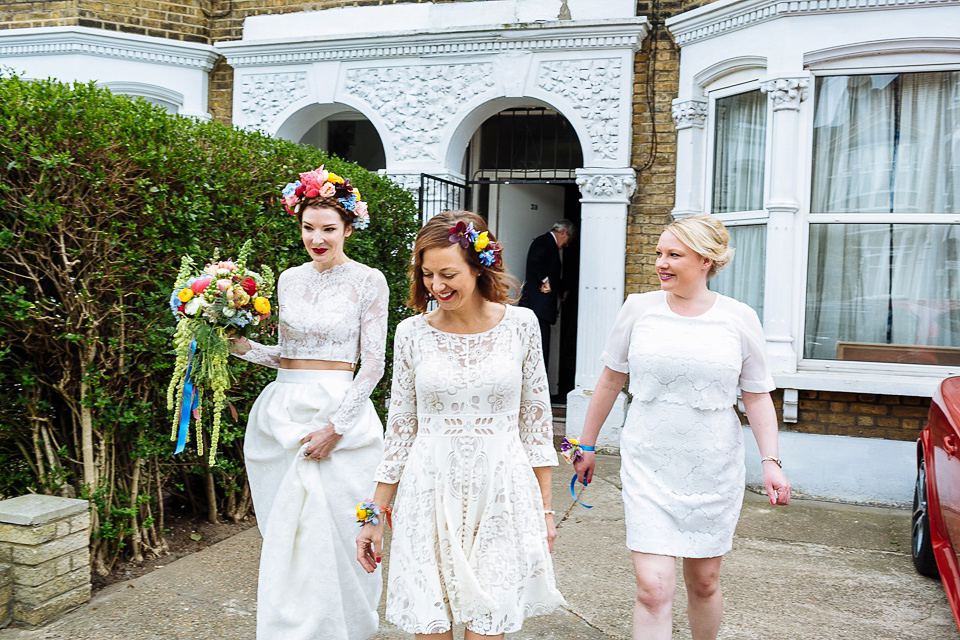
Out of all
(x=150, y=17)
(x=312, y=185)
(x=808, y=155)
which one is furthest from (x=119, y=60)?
(x=808, y=155)

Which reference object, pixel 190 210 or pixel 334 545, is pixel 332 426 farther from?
pixel 190 210

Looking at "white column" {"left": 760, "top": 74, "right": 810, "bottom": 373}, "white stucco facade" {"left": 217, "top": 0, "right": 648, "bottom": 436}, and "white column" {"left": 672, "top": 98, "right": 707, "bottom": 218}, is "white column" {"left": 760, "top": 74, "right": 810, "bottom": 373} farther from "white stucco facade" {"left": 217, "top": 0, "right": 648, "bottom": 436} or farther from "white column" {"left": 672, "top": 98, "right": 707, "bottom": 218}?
"white stucco facade" {"left": 217, "top": 0, "right": 648, "bottom": 436}

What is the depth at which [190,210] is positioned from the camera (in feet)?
14.9

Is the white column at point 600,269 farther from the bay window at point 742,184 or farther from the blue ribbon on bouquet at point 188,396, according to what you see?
the blue ribbon on bouquet at point 188,396

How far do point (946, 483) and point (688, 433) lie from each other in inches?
61.1

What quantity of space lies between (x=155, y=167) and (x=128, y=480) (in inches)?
64.0

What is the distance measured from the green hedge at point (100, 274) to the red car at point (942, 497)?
3629mm

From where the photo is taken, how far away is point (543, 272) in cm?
940

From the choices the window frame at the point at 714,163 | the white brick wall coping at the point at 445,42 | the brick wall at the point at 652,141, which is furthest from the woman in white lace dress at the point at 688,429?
the white brick wall coping at the point at 445,42

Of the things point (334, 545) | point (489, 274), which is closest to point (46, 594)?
point (334, 545)

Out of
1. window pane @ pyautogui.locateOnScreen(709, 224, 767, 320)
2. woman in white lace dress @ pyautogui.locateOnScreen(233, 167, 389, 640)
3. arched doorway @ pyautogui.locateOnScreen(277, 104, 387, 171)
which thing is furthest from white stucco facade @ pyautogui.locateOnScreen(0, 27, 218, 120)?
woman in white lace dress @ pyautogui.locateOnScreen(233, 167, 389, 640)

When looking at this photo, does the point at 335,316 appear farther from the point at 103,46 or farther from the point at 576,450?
the point at 103,46

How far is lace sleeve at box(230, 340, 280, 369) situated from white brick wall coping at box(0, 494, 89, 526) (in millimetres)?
1087

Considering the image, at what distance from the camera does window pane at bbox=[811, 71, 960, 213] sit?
6914 mm
